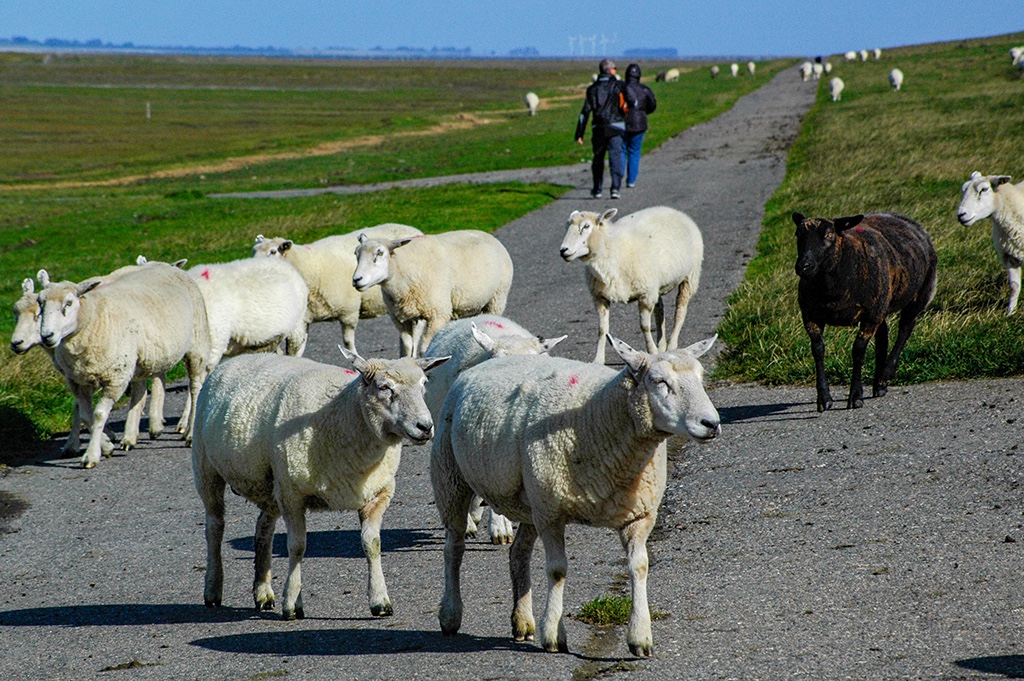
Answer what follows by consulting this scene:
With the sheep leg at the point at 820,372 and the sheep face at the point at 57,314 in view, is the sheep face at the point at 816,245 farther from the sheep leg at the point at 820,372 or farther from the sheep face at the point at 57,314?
the sheep face at the point at 57,314

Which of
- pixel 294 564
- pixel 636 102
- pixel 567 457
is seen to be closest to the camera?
pixel 567 457

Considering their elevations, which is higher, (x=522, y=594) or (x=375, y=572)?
(x=522, y=594)

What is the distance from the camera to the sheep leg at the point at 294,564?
713 centimetres

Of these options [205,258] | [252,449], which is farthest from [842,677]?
[205,258]

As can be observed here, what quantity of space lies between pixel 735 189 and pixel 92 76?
13530cm

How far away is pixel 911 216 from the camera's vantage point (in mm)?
20172

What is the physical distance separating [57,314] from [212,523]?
4804 millimetres

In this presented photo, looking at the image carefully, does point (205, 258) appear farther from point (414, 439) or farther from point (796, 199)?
point (414, 439)

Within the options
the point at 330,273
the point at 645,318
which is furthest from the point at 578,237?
the point at 330,273

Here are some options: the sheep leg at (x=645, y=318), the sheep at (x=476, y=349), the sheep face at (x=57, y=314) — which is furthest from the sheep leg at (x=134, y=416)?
the sheep leg at (x=645, y=318)

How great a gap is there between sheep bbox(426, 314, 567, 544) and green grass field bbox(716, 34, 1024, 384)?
4496 mm

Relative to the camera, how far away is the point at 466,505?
6.86 m

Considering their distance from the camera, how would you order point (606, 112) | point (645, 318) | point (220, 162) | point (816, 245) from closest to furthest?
1. point (816, 245)
2. point (645, 318)
3. point (606, 112)
4. point (220, 162)

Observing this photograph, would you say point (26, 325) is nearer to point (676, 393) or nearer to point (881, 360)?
point (676, 393)
